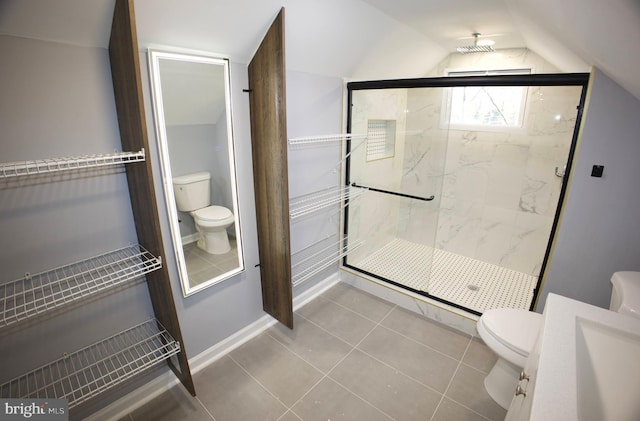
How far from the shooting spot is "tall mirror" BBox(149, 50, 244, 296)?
1.57 meters

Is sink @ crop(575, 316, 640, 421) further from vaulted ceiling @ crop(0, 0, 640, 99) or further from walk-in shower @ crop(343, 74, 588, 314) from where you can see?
walk-in shower @ crop(343, 74, 588, 314)

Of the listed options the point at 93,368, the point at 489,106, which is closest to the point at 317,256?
the point at 93,368

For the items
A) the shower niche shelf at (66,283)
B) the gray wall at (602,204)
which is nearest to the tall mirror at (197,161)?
the shower niche shelf at (66,283)

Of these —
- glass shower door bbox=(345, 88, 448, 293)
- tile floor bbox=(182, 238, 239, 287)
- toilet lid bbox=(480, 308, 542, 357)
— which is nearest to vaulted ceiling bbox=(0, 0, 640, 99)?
glass shower door bbox=(345, 88, 448, 293)

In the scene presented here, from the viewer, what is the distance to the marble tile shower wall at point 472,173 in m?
2.63

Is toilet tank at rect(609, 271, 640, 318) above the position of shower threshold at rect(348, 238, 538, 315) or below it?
above

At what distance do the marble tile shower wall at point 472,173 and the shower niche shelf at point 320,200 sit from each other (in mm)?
143

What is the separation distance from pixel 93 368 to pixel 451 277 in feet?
9.14

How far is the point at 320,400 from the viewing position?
177 cm

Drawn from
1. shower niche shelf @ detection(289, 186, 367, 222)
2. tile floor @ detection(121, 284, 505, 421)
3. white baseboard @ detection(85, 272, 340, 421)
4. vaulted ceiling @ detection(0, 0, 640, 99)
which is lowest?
tile floor @ detection(121, 284, 505, 421)

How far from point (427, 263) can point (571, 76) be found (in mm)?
1811

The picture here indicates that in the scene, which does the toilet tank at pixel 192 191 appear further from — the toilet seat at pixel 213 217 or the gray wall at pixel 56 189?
the gray wall at pixel 56 189

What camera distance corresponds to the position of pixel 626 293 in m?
1.40

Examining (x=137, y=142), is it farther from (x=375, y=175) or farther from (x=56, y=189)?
(x=375, y=175)
